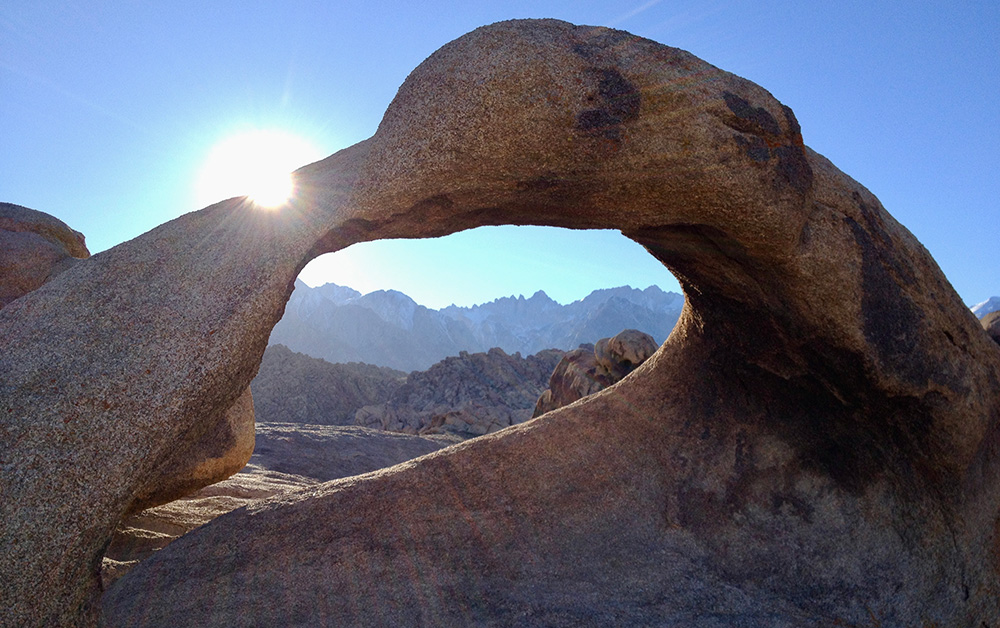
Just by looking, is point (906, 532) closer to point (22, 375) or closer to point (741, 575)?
point (741, 575)

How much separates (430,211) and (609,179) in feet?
3.60

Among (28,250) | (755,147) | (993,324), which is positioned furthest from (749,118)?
(28,250)

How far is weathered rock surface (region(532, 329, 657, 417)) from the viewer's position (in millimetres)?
10156

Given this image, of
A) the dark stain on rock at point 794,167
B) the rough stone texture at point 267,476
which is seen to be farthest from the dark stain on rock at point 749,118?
the rough stone texture at point 267,476

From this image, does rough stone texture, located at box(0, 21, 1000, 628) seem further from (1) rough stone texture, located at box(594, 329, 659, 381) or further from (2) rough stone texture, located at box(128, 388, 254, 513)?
(1) rough stone texture, located at box(594, 329, 659, 381)

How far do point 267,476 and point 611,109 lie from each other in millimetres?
7510

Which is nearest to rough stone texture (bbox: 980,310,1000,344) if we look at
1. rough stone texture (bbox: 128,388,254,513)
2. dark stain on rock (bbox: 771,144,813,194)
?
dark stain on rock (bbox: 771,144,813,194)

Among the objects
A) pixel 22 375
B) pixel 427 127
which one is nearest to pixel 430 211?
pixel 427 127

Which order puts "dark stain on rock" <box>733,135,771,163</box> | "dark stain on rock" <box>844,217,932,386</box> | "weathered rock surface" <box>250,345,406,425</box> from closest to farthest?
"dark stain on rock" <box>733,135,771,163</box>
"dark stain on rock" <box>844,217,932,386</box>
"weathered rock surface" <box>250,345,406,425</box>

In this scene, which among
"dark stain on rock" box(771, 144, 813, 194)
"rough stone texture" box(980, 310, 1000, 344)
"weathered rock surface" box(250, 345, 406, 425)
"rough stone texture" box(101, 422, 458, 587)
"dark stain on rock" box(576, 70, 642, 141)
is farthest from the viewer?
"weathered rock surface" box(250, 345, 406, 425)

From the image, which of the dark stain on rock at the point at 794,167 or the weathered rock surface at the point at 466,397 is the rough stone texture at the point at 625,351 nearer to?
the dark stain on rock at the point at 794,167

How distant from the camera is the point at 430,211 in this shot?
333 cm

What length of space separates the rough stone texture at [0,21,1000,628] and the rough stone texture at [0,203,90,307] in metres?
1.98

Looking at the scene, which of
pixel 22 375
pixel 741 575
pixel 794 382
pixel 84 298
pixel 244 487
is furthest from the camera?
pixel 244 487
